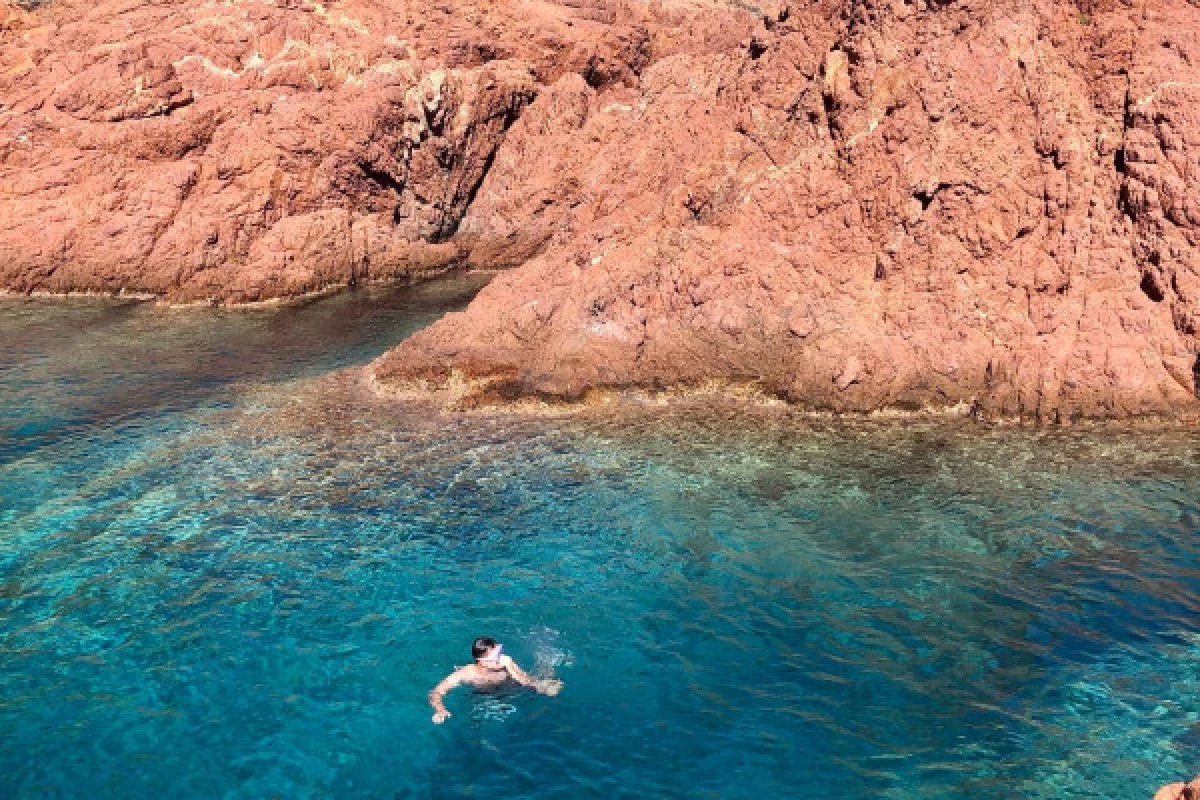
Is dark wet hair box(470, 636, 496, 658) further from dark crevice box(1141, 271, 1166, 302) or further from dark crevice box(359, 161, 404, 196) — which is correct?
dark crevice box(359, 161, 404, 196)

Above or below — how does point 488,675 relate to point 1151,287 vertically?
below

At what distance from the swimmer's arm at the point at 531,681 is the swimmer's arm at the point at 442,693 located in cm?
57

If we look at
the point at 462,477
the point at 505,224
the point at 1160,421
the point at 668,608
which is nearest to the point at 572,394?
the point at 462,477

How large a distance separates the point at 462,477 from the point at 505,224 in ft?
63.7

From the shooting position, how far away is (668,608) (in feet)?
41.6

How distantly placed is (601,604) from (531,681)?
1961 millimetres

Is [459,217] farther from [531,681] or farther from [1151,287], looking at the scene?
[531,681]

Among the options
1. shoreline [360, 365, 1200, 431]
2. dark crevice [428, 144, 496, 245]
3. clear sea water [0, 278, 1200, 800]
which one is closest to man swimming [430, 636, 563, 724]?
clear sea water [0, 278, 1200, 800]

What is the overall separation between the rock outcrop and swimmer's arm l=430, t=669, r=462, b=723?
30.5 ft

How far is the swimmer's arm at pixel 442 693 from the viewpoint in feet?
34.8

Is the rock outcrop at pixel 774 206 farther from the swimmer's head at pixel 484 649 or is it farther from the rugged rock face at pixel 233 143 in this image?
the swimmer's head at pixel 484 649

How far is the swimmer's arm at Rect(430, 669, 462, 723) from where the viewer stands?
418 inches

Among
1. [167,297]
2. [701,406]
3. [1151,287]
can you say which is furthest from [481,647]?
[167,297]

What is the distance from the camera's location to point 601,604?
12.8m
